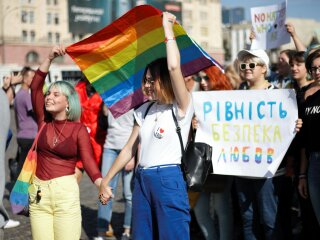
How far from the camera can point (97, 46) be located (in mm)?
4008

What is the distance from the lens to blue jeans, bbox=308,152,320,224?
3842 mm

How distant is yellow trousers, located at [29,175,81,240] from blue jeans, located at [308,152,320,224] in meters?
1.86

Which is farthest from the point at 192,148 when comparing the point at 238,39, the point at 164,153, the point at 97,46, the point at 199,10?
the point at 238,39

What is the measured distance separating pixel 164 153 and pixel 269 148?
1075mm

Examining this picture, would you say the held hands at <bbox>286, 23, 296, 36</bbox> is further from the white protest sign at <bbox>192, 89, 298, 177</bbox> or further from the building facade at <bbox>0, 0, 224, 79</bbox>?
the building facade at <bbox>0, 0, 224, 79</bbox>

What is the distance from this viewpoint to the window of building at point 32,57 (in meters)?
57.0

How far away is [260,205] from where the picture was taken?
408cm

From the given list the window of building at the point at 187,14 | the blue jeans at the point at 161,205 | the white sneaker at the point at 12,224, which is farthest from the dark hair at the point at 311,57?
the window of building at the point at 187,14

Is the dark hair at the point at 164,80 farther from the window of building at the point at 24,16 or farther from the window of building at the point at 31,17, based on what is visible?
the window of building at the point at 31,17

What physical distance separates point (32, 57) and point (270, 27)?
178 ft

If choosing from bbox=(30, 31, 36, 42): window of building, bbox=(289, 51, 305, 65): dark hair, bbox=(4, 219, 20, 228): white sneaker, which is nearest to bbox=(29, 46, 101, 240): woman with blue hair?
bbox=(289, 51, 305, 65): dark hair

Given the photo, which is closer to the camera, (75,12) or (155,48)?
(155,48)

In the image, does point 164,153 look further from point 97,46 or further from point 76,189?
point 97,46

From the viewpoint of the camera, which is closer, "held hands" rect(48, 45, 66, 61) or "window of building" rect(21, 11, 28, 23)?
"held hands" rect(48, 45, 66, 61)
